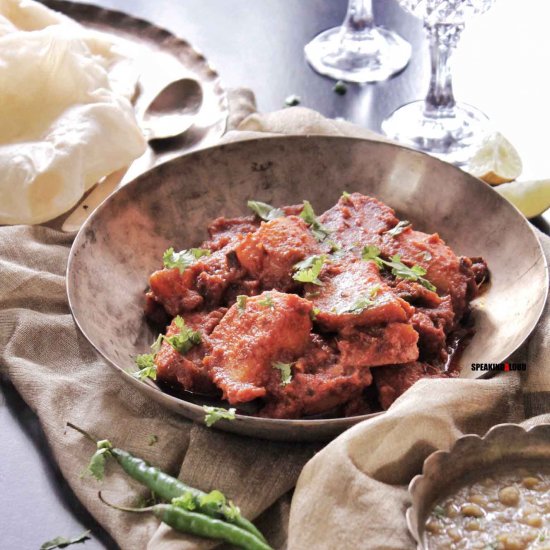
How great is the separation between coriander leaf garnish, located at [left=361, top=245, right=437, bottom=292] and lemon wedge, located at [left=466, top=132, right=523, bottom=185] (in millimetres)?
1014

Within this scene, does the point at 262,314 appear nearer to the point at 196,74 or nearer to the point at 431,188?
the point at 431,188

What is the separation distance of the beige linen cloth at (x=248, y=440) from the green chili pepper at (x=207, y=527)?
0.03 m

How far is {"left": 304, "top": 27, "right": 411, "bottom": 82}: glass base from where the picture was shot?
197 inches

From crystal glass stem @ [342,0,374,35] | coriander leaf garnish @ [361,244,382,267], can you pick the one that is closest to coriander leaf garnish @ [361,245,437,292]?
coriander leaf garnish @ [361,244,382,267]

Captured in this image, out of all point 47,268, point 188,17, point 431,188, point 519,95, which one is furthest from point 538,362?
point 188,17

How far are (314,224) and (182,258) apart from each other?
1.62 ft

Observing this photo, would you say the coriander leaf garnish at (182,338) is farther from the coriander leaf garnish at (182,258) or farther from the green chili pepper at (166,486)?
the green chili pepper at (166,486)

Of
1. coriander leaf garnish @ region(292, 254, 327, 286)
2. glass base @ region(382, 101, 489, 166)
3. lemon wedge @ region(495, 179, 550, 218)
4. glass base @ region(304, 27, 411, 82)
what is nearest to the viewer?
coriander leaf garnish @ region(292, 254, 327, 286)

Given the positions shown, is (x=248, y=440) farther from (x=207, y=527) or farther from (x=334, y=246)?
(x=334, y=246)

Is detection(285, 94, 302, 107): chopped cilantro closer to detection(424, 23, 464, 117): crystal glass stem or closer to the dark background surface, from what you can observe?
the dark background surface

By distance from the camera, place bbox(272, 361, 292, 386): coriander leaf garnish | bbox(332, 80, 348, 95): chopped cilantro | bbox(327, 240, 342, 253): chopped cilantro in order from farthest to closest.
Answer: bbox(332, 80, 348, 95): chopped cilantro → bbox(327, 240, 342, 253): chopped cilantro → bbox(272, 361, 292, 386): coriander leaf garnish

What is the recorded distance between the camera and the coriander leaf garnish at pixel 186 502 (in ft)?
8.27

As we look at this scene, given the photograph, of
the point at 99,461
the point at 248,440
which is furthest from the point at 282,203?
the point at 99,461

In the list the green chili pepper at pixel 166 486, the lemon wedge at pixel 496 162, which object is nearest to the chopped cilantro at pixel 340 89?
the lemon wedge at pixel 496 162
